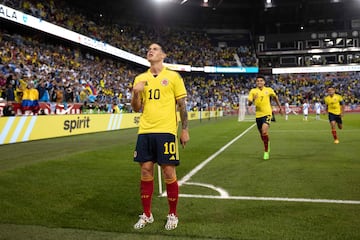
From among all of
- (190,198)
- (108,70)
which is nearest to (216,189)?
(190,198)

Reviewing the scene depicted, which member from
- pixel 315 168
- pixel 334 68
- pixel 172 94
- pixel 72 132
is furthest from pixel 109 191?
pixel 334 68

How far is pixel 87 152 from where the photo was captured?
11.1m

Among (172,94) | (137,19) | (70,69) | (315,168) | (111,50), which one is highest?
(137,19)

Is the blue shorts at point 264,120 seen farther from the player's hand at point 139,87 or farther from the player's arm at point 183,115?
the player's hand at point 139,87

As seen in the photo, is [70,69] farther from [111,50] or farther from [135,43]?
[135,43]

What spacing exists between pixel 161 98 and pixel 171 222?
151 cm

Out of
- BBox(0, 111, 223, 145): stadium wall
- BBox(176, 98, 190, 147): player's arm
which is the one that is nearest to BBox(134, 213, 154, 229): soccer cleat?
BBox(176, 98, 190, 147): player's arm

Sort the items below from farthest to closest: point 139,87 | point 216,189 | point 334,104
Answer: point 334,104
point 216,189
point 139,87

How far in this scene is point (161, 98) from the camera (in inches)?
Result: 170

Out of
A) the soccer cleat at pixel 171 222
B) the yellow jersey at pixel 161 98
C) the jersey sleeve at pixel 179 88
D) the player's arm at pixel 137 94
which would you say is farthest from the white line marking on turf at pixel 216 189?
the player's arm at pixel 137 94

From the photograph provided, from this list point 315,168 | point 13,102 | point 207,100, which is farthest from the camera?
point 207,100

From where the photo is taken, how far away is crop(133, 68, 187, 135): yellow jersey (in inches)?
170

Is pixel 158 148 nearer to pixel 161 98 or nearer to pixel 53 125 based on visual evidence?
pixel 161 98

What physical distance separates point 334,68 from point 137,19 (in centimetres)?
3699
